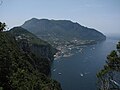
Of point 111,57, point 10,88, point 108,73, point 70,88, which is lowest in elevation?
point 70,88

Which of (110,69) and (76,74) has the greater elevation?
(110,69)

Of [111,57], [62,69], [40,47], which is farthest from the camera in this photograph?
[40,47]

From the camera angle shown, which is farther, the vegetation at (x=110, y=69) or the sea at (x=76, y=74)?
the sea at (x=76, y=74)

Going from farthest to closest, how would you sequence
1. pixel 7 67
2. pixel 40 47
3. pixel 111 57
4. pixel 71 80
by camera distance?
pixel 40 47, pixel 71 80, pixel 7 67, pixel 111 57

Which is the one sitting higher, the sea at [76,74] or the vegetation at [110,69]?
the vegetation at [110,69]

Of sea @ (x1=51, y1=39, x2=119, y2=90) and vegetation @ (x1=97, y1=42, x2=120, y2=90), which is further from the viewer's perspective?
sea @ (x1=51, y1=39, x2=119, y2=90)

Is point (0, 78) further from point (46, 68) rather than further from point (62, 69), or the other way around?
point (62, 69)

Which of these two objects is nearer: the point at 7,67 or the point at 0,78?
the point at 0,78

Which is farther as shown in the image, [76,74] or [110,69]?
[76,74]

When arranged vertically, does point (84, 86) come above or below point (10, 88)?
below

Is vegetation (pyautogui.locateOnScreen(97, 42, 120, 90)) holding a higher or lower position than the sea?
higher

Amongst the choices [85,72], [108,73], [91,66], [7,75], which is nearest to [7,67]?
[7,75]
